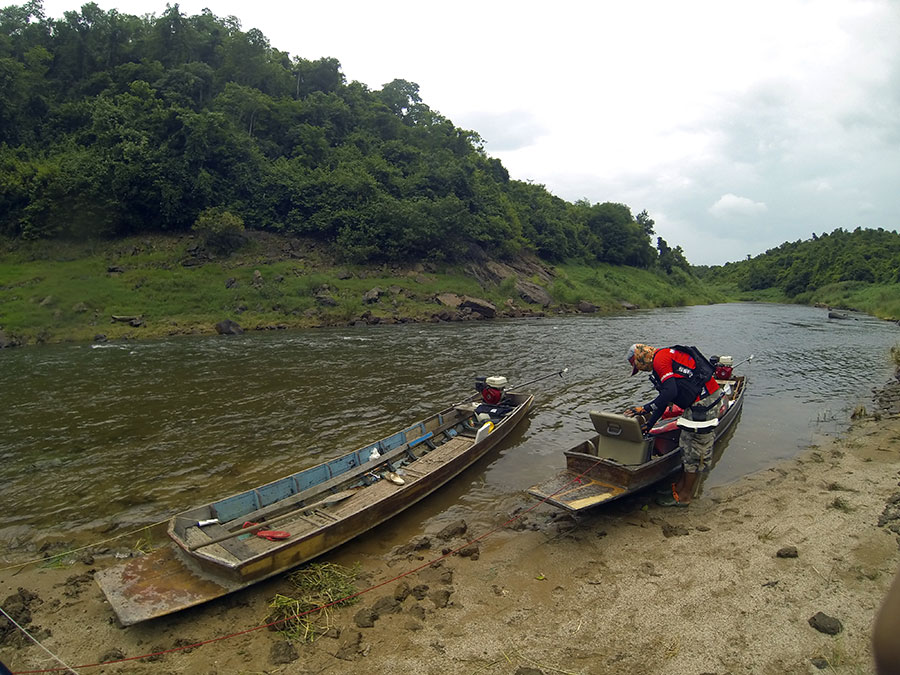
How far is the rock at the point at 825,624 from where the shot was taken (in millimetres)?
6031

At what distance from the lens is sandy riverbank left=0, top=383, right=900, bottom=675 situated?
238 inches

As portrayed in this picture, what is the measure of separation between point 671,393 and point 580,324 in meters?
35.1

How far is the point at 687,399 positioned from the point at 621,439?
1.54 metres

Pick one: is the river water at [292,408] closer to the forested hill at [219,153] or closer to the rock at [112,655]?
the rock at [112,655]

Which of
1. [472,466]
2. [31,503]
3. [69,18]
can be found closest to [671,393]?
[472,466]

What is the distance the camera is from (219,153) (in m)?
51.3

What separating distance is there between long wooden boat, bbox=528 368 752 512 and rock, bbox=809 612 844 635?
11.0 ft

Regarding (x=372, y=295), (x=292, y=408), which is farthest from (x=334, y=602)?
(x=372, y=295)

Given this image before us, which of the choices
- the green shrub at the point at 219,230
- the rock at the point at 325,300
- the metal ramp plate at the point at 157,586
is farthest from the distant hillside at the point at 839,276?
the green shrub at the point at 219,230

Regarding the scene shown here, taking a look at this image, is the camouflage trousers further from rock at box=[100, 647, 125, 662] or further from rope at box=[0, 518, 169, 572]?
rope at box=[0, 518, 169, 572]

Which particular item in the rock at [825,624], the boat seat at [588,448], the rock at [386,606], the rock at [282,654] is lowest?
the rock at [282,654]

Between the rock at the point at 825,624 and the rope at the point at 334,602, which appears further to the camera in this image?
the rope at the point at 334,602

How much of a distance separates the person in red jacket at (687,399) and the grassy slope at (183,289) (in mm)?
34088

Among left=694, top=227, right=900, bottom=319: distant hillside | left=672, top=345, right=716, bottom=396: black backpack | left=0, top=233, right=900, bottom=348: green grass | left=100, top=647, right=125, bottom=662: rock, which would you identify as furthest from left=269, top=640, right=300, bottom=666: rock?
left=694, top=227, right=900, bottom=319: distant hillside
